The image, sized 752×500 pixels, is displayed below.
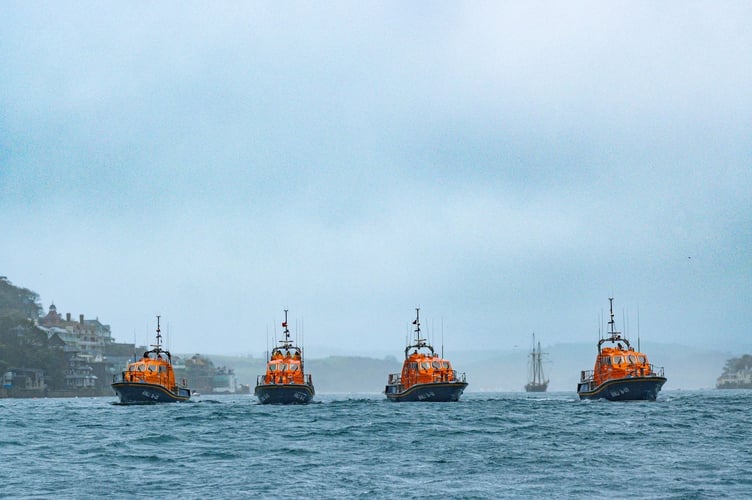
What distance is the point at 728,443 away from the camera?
1613 inches

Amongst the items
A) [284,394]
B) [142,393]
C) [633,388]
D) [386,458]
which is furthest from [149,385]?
[386,458]

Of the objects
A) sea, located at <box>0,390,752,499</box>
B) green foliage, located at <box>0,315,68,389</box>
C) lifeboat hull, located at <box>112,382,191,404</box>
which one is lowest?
sea, located at <box>0,390,752,499</box>

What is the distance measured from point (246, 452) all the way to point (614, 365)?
2023 inches

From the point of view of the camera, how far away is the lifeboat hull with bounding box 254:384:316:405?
271 feet

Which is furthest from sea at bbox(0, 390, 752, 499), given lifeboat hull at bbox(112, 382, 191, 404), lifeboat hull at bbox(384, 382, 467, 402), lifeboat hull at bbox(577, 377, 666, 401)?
lifeboat hull at bbox(384, 382, 467, 402)

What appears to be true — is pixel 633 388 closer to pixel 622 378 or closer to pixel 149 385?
pixel 622 378

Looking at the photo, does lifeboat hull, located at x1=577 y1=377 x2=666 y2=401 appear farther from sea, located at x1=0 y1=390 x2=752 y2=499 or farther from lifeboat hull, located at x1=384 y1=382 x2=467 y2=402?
sea, located at x1=0 y1=390 x2=752 y2=499

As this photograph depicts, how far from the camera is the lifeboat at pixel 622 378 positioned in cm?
7800

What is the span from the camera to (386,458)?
121 feet

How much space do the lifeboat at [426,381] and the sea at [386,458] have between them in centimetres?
2626

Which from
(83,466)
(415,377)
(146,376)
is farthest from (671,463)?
(146,376)

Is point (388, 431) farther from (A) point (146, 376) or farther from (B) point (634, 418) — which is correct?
(A) point (146, 376)

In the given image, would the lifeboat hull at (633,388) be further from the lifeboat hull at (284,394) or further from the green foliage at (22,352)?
the green foliage at (22,352)

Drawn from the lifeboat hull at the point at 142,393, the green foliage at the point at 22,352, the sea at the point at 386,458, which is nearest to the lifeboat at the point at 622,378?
the sea at the point at 386,458
